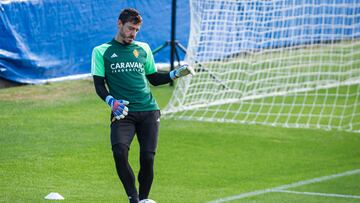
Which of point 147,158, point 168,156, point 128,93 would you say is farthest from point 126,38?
point 168,156

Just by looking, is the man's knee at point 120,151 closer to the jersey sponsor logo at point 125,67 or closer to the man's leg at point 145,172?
the man's leg at point 145,172

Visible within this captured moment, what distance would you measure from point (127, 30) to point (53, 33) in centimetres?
886

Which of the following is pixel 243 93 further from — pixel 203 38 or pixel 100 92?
pixel 100 92

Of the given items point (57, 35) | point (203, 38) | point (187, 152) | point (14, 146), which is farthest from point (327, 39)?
point (14, 146)

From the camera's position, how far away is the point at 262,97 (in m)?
17.2

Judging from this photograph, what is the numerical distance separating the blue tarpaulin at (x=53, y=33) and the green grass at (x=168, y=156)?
84 cm

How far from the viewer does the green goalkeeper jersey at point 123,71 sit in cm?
898

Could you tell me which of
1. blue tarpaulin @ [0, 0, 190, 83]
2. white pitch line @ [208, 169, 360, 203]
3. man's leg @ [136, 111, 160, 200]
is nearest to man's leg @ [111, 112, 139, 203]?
man's leg @ [136, 111, 160, 200]

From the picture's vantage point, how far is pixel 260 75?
19.0 metres

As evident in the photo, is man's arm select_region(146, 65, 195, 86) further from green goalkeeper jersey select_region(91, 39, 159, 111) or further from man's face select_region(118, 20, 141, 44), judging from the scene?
man's face select_region(118, 20, 141, 44)

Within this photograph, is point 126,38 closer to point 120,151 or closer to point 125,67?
point 125,67

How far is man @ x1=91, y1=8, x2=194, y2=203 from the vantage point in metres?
8.84

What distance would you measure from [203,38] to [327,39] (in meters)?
3.77

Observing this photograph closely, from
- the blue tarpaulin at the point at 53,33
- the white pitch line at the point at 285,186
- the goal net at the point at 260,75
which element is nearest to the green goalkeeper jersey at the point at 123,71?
the white pitch line at the point at 285,186
